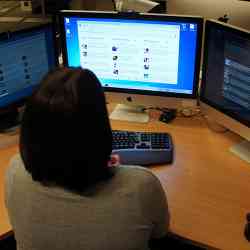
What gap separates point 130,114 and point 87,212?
35.7 inches

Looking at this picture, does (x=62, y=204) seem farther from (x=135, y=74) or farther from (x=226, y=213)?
(x=135, y=74)

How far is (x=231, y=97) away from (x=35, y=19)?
1.09m

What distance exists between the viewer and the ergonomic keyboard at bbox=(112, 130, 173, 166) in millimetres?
1472

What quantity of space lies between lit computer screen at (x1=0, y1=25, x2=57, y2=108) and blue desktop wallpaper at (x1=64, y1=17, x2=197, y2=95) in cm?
8

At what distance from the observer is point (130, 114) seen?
183 centimetres

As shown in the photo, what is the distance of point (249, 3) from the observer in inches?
66.6

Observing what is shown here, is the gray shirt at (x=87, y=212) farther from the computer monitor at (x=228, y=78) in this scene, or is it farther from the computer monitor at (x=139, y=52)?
the computer monitor at (x=139, y=52)

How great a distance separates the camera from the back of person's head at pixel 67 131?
0.88 metres

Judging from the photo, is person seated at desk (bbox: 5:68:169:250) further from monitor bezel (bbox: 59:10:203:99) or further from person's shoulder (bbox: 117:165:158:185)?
monitor bezel (bbox: 59:10:203:99)

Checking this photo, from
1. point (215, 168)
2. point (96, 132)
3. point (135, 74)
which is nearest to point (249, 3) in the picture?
point (135, 74)

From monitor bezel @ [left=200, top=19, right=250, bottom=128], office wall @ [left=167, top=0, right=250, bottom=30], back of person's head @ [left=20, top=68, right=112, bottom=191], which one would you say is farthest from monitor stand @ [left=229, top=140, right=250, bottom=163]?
back of person's head @ [left=20, top=68, right=112, bottom=191]

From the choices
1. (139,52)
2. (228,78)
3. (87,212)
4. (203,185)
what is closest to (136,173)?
(87,212)

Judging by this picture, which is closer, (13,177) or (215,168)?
(13,177)

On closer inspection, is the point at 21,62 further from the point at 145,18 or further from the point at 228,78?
the point at 228,78
